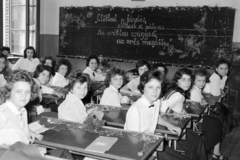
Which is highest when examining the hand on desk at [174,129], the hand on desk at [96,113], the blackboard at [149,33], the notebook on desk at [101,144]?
the blackboard at [149,33]

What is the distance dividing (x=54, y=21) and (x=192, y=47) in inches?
140

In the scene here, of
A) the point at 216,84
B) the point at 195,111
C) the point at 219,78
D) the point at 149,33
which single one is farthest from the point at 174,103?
the point at 149,33

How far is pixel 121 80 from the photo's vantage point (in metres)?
3.82

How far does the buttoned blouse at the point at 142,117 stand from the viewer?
2457mm

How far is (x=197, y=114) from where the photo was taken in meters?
3.20

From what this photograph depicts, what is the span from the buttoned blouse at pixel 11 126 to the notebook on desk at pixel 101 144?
0.48m

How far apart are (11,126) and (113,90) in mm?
1783

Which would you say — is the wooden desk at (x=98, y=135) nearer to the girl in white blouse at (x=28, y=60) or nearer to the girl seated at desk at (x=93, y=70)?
the girl seated at desk at (x=93, y=70)

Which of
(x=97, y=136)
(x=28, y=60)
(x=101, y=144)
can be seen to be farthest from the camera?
(x=28, y=60)

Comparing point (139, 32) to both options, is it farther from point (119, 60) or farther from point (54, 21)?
point (54, 21)

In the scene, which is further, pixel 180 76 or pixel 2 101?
pixel 180 76

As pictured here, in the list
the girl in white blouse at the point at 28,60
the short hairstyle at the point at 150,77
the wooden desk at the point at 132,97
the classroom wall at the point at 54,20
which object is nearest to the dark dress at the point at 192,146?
the short hairstyle at the point at 150,77

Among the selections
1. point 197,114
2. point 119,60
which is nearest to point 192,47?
point 119,60

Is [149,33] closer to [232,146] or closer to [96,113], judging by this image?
[232,146]
